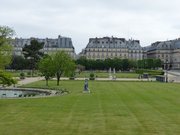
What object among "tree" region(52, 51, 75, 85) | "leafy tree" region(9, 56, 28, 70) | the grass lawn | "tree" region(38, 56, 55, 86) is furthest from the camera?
"leafy tree" region(9, 56, 28, 70)

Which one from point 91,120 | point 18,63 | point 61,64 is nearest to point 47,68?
point 61,64

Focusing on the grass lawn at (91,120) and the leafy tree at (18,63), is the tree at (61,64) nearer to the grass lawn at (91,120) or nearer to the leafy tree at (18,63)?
the grass lawn at (91,120)

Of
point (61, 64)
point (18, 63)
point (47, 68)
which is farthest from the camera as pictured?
point (18, 63)

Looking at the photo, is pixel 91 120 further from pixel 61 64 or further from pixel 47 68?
pixel 61 64

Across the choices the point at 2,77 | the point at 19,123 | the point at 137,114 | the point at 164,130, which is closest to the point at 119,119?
the point at 137,114

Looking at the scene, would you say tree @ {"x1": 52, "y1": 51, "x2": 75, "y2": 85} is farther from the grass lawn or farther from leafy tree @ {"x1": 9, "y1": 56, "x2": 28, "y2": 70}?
leafy tree @ {"x1": 9, "y1": 56, "x2": 28, "y2": 70}

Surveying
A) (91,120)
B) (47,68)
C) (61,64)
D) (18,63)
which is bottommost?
(91,120)

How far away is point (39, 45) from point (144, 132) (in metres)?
110

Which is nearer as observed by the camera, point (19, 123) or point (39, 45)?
point (19, 123)

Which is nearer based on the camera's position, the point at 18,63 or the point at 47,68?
the point at 47,68

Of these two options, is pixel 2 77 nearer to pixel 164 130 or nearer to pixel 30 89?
pixel 164 130

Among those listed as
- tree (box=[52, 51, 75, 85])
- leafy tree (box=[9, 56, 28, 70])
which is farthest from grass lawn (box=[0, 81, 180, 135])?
leafy tree (box=[9, 56, 28, 70])

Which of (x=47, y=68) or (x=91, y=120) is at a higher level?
(x=47, y=68)

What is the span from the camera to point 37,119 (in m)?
22.6
